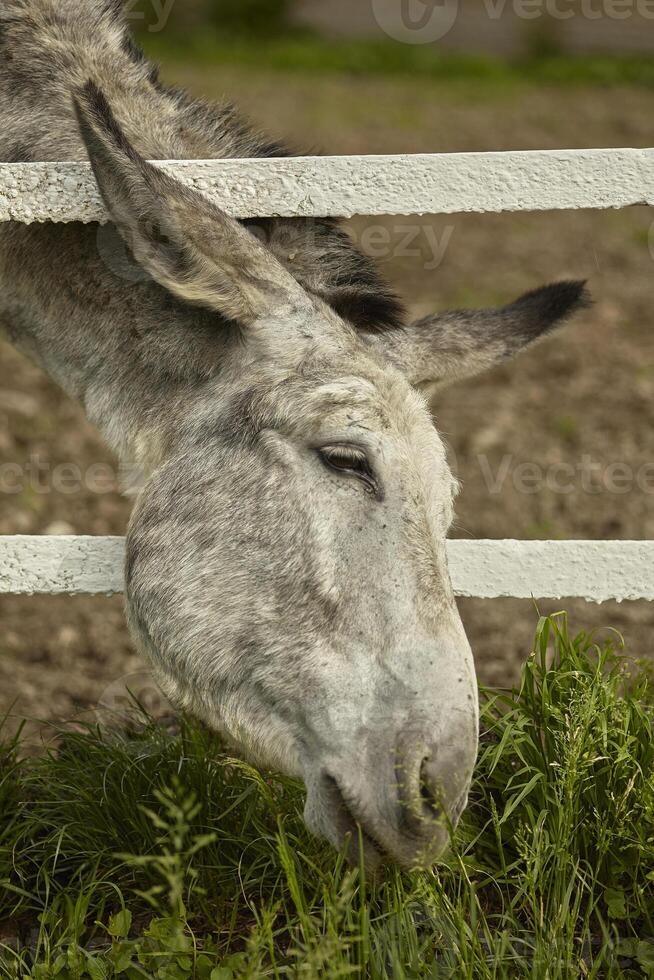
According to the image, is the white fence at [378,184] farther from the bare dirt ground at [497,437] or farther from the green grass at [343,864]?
the green grass at [343,864]

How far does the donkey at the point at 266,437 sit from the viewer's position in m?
2.11

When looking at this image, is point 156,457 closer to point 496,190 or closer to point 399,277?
point 496,190

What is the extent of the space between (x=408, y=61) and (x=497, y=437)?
52.9 feet

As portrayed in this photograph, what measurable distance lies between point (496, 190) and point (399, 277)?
655 centimetres

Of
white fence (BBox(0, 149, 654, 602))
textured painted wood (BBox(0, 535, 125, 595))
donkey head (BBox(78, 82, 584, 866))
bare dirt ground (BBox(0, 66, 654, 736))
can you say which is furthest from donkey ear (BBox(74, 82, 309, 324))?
bare dirt ground (BBox(0, 66, 654, 736))

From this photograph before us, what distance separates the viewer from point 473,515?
17.2 ft

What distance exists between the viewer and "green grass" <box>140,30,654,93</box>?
1869cm

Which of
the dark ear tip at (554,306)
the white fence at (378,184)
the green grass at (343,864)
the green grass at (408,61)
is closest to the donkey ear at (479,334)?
the dark ear tip at (554,306)

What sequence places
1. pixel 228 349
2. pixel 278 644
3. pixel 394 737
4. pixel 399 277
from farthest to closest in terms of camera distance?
pixel 399 277
pixel 228 349
pixel 278 644
pixel 394 737

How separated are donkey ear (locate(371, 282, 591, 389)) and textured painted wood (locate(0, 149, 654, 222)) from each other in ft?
0.95

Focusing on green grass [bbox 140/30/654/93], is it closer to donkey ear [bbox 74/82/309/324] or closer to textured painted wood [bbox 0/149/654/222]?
textured painted wood [bbox 0/149/654/222]

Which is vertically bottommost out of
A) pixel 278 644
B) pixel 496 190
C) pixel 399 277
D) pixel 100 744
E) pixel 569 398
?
pixel 399 277

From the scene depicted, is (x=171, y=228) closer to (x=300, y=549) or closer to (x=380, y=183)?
(x=380, y=183)

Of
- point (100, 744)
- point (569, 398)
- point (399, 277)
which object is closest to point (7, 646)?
point (100, 744)
